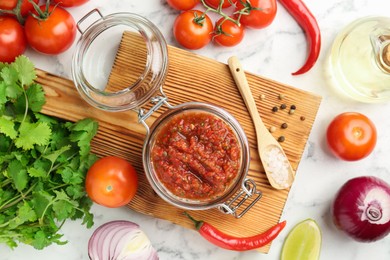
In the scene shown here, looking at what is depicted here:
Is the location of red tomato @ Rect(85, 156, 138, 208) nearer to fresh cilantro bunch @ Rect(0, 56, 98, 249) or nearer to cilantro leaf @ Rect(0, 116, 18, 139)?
fresh cilantro bunch @ Rect(0, 56, 98, 249)

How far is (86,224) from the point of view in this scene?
184 cm

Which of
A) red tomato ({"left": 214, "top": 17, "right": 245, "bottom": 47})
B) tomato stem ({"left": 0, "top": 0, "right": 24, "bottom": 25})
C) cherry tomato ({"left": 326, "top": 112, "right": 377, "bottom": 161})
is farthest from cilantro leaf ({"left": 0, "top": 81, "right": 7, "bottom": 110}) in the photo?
cherry tomato ({"left": 326, "top": 112, "right": 377, "bottom": 161})

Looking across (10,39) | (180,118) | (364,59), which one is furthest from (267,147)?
(10,39)

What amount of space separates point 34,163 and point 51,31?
39 centimetres

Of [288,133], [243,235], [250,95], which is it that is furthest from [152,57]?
[243,235]

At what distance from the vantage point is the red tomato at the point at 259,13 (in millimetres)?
1759

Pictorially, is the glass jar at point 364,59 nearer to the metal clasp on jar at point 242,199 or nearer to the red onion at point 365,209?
the red onion at point 365,209

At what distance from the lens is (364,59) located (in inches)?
69.7

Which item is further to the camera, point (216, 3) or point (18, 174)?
point (216, 3)

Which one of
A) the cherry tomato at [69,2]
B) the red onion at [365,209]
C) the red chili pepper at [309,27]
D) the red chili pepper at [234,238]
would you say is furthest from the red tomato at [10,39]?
the red onion at [365,209]

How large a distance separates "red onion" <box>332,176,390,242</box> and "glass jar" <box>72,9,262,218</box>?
0.28 metres

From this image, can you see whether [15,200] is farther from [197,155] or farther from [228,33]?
[228,33]

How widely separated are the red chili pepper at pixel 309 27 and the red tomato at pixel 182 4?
29 cm

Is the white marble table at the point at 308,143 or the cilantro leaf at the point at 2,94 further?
the white marble table at the point at 308,143
